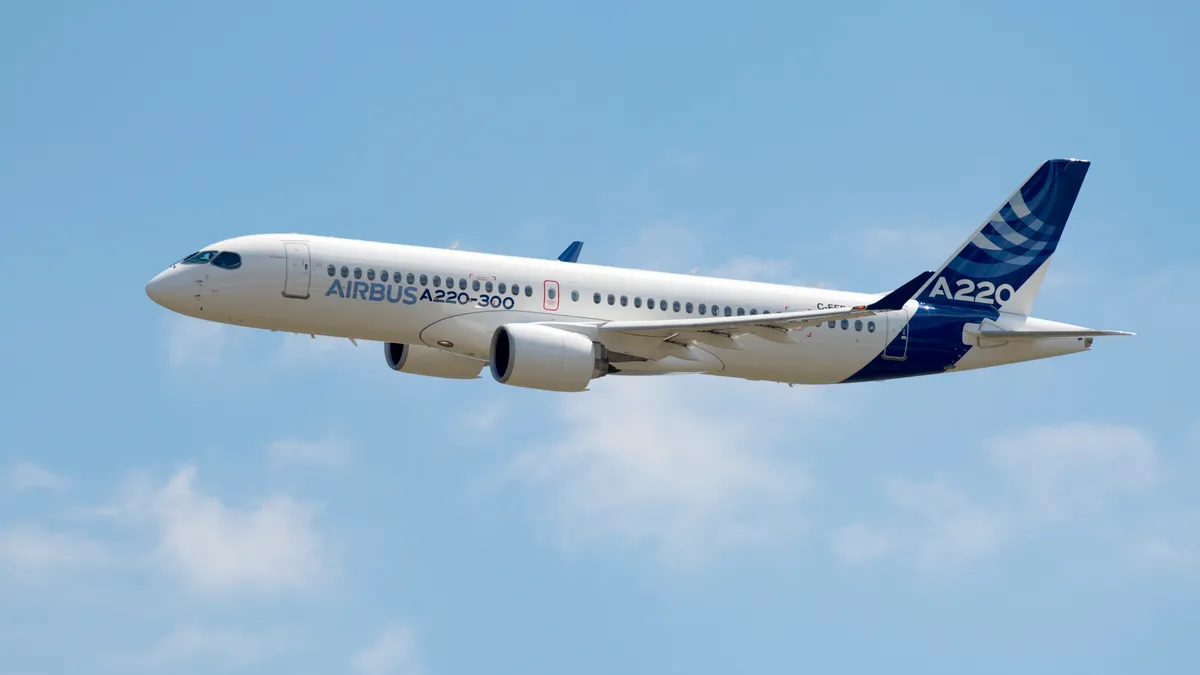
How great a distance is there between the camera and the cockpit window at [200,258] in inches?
1767

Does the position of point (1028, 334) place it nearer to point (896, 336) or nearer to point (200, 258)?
point (896, 336)

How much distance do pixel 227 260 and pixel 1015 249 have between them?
2621 centimetres

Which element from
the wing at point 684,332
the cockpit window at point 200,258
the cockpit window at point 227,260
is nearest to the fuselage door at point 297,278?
the cockpit window at point 227,260

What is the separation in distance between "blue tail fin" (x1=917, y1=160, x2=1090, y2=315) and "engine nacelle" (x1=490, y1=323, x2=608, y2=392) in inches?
528

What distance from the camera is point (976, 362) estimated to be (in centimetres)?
5206

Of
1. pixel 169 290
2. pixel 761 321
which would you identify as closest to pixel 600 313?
pixel 761 321

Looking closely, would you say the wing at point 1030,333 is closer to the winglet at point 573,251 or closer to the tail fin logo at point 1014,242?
the tail fin logo at point 1014,242

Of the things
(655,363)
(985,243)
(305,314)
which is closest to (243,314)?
(305,314)

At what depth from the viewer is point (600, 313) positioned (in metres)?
47.3

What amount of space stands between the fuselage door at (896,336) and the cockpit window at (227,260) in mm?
20452

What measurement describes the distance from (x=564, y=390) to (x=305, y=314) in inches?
302

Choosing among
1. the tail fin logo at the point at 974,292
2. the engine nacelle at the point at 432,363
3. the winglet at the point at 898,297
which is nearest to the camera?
the winglet at the point at 898,297

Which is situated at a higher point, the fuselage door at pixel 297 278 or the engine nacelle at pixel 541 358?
the fuselage door at pixel 297 278

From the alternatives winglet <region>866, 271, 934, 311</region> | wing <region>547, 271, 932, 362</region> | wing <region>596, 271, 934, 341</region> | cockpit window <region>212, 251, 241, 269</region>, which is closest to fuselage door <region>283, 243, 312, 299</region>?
cockpit window <region>212, 251, 241, 269</region>
